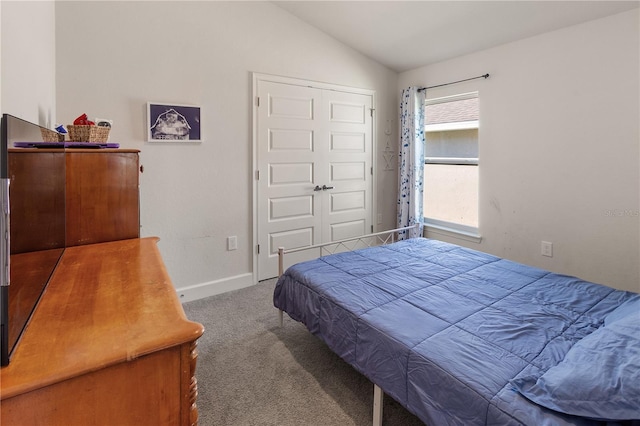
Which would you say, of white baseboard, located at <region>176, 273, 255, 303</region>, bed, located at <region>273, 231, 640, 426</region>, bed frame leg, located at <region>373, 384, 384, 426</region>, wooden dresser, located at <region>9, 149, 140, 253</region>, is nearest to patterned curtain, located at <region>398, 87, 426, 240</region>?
bed, located at <region>273, 231, 640, 426</region>

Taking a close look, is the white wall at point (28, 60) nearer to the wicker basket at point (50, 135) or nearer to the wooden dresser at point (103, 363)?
the wicker basket at point (50, 135)

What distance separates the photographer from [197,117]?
3131 mm

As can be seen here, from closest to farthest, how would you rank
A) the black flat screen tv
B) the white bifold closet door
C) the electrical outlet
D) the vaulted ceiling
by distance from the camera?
the black flat screen tv, the vaulted ceiling, the electrical outlet, the white bifold closet door

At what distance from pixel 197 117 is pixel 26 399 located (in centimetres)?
274

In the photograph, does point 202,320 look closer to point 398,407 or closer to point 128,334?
point 398,407

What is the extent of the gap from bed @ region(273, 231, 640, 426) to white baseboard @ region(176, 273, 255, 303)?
112 centimetres

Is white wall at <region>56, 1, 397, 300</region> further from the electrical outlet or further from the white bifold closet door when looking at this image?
the white bifold closet door

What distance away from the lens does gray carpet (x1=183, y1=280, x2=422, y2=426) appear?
5.86ft

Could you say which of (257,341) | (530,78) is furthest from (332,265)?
(530,78)

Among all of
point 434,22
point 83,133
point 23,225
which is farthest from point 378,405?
point 434,22

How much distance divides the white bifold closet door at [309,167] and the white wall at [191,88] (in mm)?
177

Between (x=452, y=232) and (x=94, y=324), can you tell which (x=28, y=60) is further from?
(x=452, y=232)

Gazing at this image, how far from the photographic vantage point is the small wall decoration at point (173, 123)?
2.94 meters

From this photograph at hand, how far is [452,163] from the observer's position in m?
4.00
